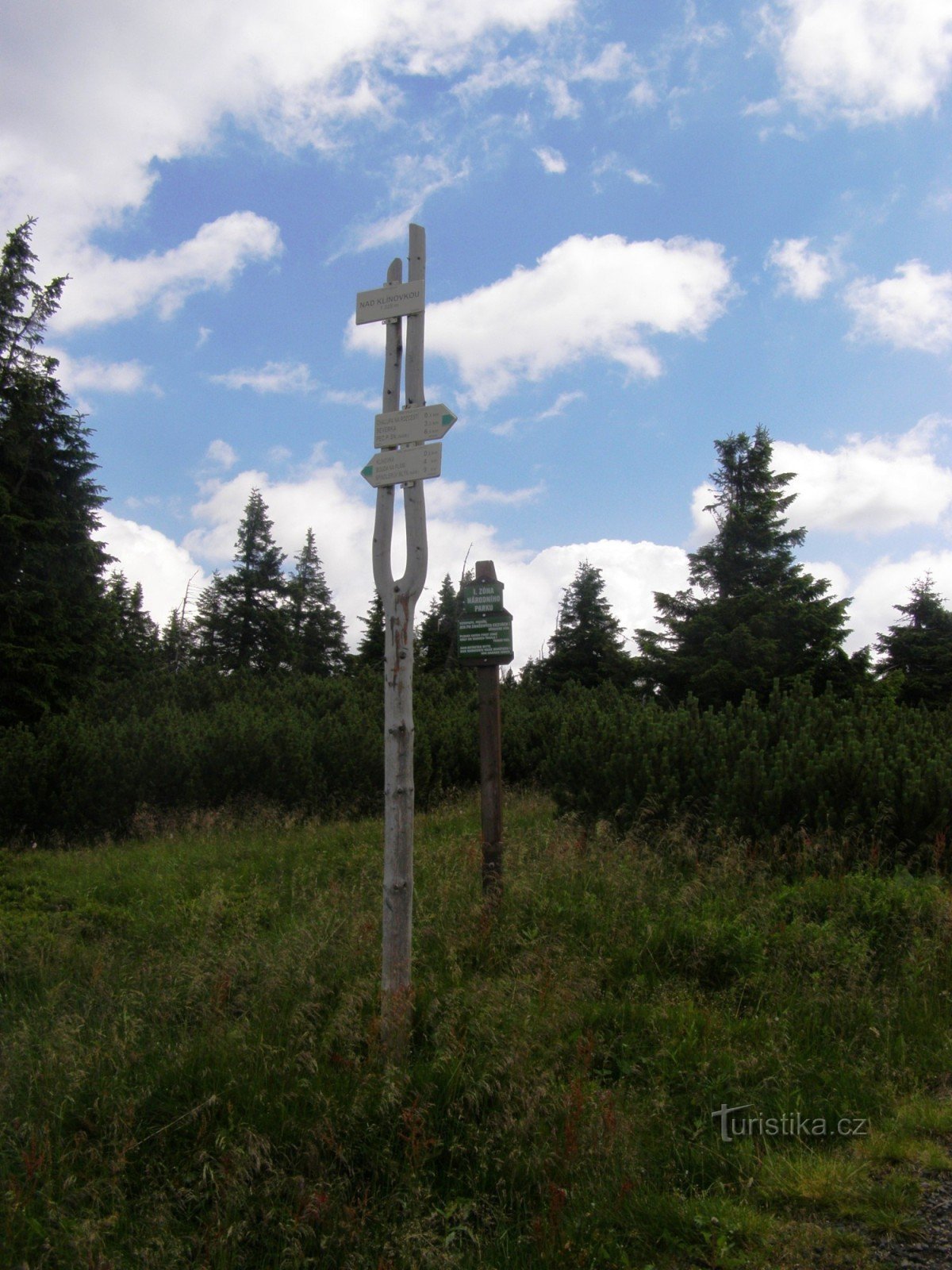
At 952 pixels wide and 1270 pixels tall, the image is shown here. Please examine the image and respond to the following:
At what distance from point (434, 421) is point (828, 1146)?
3.98 m

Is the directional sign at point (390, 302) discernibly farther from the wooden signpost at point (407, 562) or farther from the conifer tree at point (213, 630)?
the conifer tree at point (213, 630)

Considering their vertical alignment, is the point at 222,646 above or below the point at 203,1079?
above

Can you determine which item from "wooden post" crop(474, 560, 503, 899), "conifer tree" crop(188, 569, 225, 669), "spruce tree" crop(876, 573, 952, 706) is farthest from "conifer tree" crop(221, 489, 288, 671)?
"wooden post" crop(474, 560, 503, 899)

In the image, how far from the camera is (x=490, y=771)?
672 cm

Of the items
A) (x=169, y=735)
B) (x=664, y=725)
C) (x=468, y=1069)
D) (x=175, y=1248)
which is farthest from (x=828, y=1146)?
(x=169, y=735)

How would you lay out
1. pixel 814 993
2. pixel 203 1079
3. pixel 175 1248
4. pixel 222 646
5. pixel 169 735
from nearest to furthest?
1. pixel 175 1248
2. pixel 203 1079
3. pixel 814 993
4. pixel 169 735
5. pixel 222 646

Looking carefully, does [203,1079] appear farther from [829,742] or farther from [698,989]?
[829,742]

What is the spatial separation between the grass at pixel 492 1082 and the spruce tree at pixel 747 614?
706 inches

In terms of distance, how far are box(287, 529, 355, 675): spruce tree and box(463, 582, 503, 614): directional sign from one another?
39600 mm

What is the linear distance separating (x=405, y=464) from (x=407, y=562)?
1.76ft

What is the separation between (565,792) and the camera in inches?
420

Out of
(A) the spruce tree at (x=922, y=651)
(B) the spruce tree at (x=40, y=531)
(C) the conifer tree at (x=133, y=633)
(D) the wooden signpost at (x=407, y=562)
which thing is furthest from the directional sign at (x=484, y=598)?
(C) the conifer tree at (x=133, y=633)

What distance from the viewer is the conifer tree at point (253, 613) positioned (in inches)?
1652

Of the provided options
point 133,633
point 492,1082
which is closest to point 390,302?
point 492,1082
